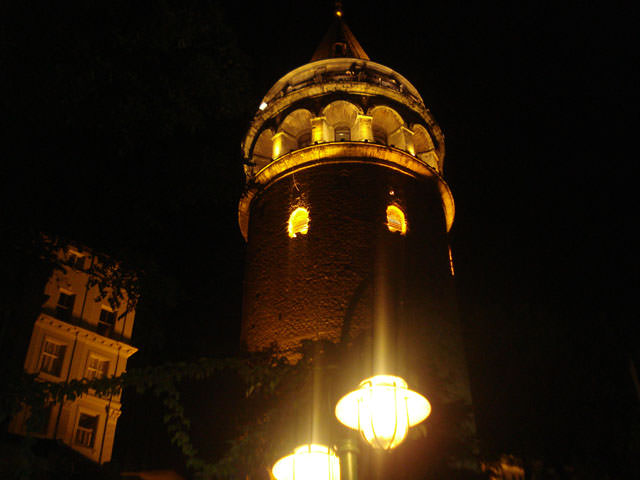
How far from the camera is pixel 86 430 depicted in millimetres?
24781

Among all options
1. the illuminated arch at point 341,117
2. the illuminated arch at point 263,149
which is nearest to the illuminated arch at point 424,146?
the illuminated arch at point 341,117

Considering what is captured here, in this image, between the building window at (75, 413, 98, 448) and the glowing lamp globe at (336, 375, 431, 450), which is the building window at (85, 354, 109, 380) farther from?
the glowing lamp globe at (336, 375, 431, 450)

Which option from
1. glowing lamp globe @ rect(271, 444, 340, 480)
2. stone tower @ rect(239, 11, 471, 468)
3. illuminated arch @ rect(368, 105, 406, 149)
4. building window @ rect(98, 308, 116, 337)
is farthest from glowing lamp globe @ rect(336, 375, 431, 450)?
building window @ rect(98, 308, 116, 337)

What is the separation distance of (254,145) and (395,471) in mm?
11213

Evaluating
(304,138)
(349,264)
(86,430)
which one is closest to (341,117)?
(304,138)

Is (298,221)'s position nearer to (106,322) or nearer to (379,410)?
(379,410)

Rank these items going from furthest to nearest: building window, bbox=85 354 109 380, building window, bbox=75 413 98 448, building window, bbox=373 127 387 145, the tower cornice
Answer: building window, bbox=85 354 109 380 → building window, bbox=75 413 98 448 → building window, bbox=373 127 387 145 → the tower cornice

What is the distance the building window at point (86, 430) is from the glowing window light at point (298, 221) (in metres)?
13.7

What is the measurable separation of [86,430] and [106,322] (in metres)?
5.25

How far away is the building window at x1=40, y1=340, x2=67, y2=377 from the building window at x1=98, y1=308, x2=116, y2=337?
2.43m

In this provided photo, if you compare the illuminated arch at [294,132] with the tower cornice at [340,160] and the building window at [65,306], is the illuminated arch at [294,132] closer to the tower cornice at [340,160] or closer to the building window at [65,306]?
the tower cornice at [340,160]

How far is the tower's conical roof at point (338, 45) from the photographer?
2289 centimetres

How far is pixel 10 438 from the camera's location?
52.4 feet

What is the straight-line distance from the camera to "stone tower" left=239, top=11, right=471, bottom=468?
14.5 meters
